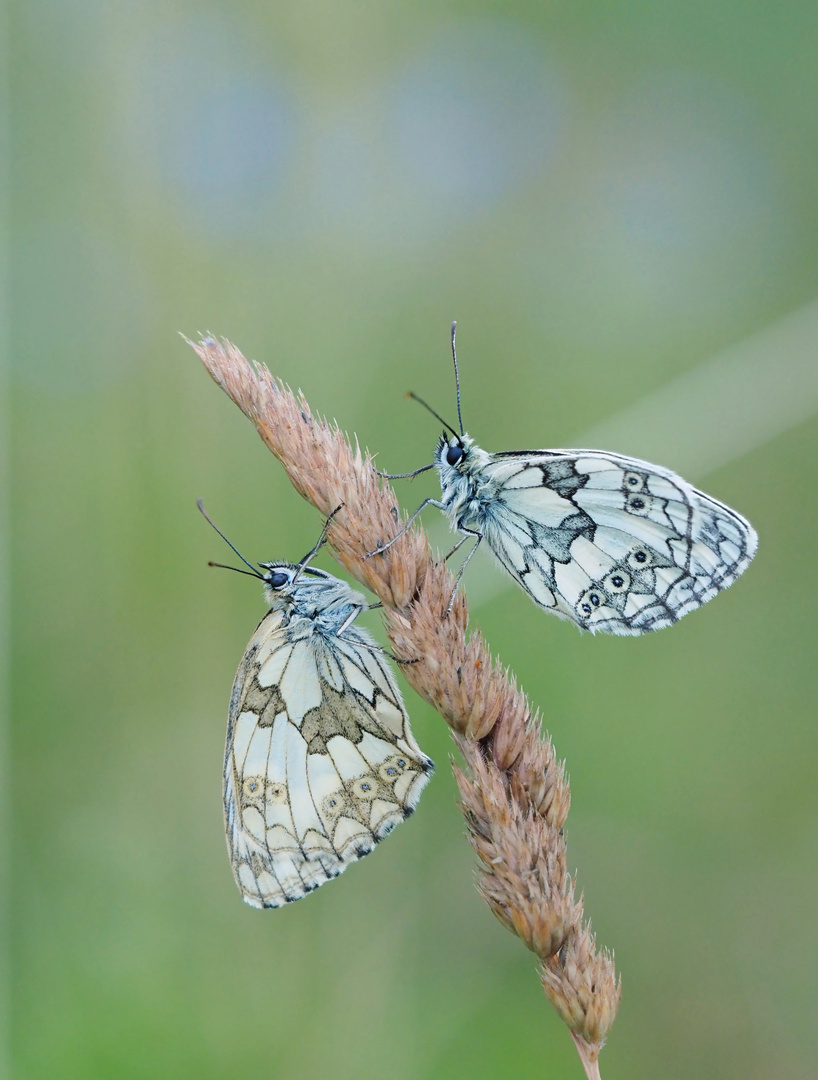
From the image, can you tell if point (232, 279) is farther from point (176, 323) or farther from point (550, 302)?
point (550, 302)

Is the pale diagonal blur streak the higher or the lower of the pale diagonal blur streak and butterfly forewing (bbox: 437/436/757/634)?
the higher

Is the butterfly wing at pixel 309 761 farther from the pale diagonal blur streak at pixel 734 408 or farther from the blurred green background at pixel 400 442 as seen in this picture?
the pale diagonal blur streak at pixel 734 408

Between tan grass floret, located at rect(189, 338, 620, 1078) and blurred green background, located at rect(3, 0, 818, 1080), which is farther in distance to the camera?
blurred green background, located at rect(3, 0, 818, 1080)

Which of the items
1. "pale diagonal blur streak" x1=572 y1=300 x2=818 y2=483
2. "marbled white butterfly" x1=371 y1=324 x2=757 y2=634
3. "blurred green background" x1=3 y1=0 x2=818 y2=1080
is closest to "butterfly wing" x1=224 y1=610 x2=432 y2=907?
"marbled white butterfly" x1=371 y1=324 x2=757 y2=634

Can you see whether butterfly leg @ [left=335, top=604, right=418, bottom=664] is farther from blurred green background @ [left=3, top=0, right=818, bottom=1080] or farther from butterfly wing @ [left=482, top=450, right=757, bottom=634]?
blurred green background @ [left=3, top=0, right=818, bottom=1080]

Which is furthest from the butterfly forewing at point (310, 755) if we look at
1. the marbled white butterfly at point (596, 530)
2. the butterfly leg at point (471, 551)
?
the marbled white butterfly at point (596, 530)

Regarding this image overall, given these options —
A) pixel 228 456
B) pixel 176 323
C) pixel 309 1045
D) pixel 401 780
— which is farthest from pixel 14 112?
pixel 309 1045

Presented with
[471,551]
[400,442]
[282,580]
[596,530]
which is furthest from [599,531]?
[400,442]

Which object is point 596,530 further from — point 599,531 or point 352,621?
point 352,621
